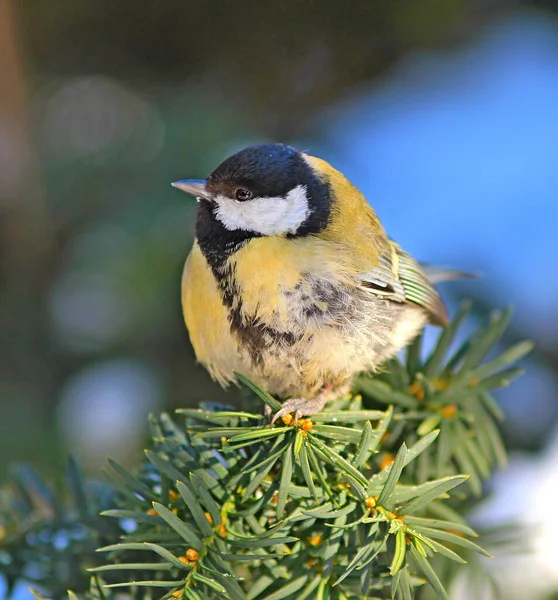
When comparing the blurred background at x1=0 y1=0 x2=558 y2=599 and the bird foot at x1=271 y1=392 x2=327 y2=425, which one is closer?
the bird foot at x1=271 y1=392 x2=327 y2=425

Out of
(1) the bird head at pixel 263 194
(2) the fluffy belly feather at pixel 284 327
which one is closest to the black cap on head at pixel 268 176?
(1) the bird head at pixel 263 194

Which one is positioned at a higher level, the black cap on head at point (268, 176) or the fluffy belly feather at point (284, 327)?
the black cap on head at point (268, 176)

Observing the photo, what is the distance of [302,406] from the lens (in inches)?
35.0

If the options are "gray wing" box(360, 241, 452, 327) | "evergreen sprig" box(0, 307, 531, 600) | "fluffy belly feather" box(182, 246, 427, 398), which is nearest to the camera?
"evergreen sprig" box(0, 307, 531, 600)

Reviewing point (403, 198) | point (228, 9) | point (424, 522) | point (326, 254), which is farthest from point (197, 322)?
point (403, 198)

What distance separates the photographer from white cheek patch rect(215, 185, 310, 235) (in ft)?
3.31

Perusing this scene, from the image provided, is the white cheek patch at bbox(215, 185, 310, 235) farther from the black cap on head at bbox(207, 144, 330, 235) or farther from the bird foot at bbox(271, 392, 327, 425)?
the bird foot at bbox(271, 392, 327, 425)

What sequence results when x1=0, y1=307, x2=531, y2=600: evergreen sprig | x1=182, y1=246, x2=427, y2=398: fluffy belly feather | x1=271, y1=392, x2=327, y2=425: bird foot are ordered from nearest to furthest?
x1=0, y1=307, x2=531, y2=600: evergreen sprig < x1=271, y1=392, x2=327, y2=425: bird foot < x1=182, y1=246, x2=427, y2=398: fluffy belly feather

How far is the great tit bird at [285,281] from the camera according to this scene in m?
0.95

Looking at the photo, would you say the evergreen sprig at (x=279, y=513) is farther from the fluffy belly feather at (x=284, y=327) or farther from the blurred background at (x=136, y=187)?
the blurred background at (x=136, y=187)

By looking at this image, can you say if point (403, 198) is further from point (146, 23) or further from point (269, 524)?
point (269, 524)

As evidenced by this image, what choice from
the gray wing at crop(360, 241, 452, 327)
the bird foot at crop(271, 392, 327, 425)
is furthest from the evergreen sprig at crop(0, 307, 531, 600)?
the gray wing at crop(360, 241, 452, 327)

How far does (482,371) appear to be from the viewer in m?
0.98

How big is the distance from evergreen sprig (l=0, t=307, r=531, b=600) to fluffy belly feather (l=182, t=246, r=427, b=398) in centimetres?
10
